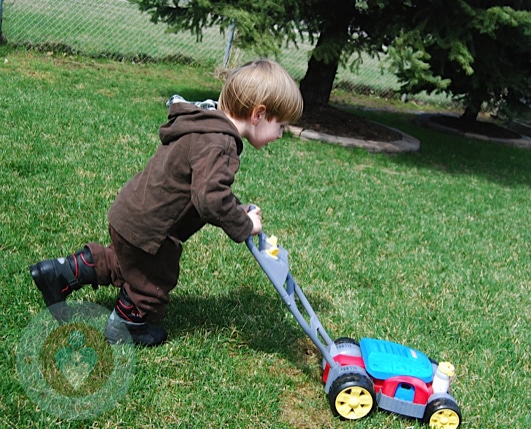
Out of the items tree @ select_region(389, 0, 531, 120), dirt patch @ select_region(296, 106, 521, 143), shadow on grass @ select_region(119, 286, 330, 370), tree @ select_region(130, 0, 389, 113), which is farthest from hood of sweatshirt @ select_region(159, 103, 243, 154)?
dirt patch @ select_region(296, 106, 521, 143)

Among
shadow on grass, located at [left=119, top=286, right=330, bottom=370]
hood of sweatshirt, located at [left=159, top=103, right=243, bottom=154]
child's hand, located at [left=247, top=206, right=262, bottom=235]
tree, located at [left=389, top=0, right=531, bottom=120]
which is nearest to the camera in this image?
hood of sweatshirt, located at [left=159, top=103, right=243, bottom=154]

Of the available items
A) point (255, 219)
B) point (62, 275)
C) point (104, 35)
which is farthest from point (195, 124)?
point (104, 35)

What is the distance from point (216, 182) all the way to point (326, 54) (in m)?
5.48

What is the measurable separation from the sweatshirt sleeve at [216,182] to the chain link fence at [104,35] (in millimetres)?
7755

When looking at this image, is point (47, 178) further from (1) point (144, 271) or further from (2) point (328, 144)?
(2) point (328, 144)

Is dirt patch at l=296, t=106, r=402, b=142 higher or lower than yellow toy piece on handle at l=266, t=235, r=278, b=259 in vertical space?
lower

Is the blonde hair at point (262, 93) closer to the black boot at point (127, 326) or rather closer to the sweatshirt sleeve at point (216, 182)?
the sweatshirt sleeve at point (216, 182)

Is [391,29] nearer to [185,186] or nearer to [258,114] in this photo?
[258,114]

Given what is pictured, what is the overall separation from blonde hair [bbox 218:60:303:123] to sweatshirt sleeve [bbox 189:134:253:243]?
21cm

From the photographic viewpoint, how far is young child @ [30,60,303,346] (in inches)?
88.9

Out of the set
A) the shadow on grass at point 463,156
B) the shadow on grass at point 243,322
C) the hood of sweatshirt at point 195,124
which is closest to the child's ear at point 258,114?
the hood of sweatshirt at point 195,124

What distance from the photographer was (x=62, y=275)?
103 inches

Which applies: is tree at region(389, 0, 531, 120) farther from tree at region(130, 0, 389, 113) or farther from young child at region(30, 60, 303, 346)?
young child at region(30, 60, 303, 346)

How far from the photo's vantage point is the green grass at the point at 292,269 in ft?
8.27
